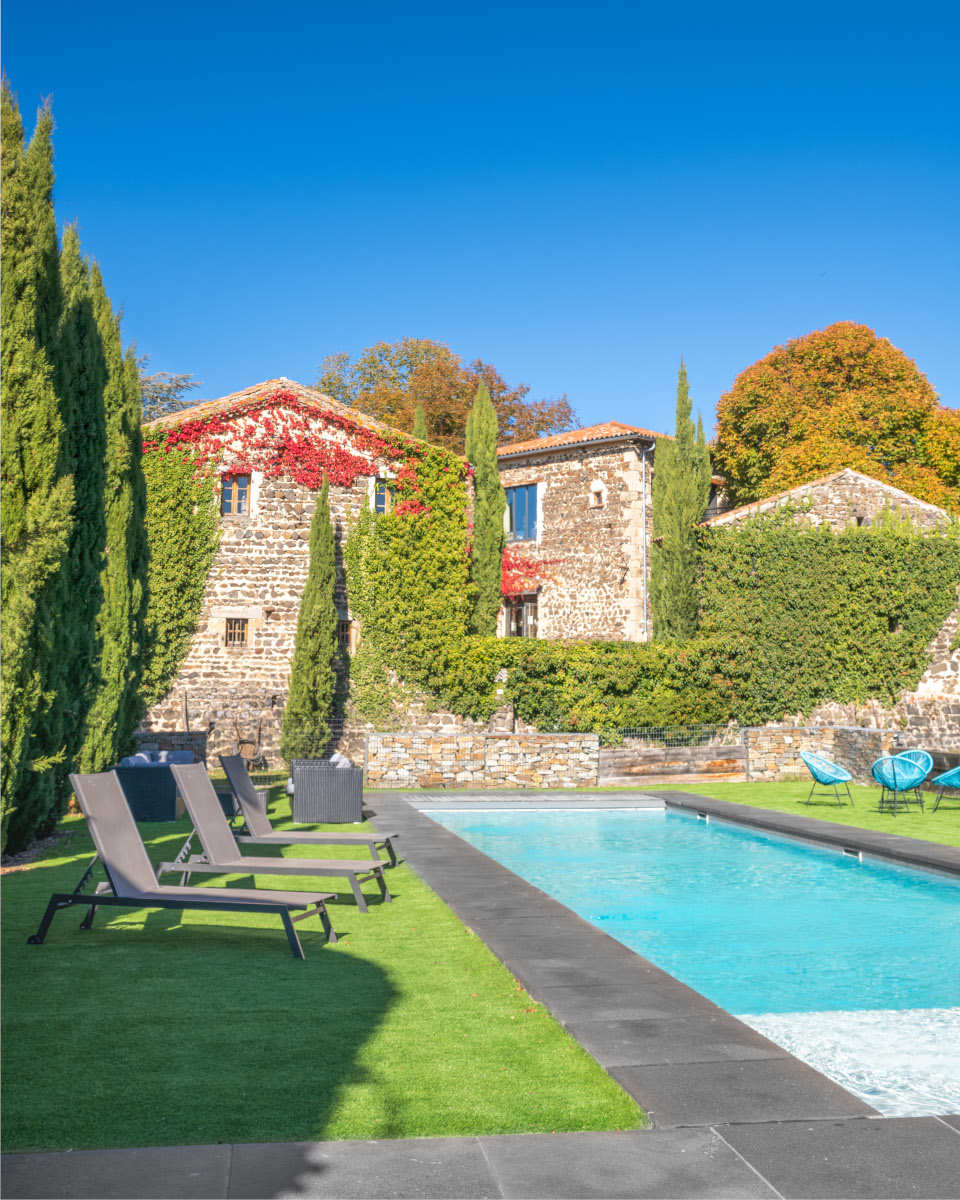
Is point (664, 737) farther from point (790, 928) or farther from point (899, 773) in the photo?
point (790, 928)

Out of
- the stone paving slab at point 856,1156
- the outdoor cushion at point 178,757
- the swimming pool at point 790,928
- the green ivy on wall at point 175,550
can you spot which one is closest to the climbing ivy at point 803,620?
the green ivy on wall at point 175,550

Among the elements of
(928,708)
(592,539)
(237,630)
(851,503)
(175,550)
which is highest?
(851,503)

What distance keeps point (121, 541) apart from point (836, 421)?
26.7 meters

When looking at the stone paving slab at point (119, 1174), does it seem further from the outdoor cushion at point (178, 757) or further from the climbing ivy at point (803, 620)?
the climbing ivy at point (803, 620)

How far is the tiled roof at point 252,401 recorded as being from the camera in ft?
72.6

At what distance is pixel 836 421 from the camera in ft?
113

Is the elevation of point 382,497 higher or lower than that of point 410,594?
higher

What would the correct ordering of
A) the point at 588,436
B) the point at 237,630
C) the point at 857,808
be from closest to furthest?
1. the point at 857,808
2. the point at 237,630
3. the point at 588,436

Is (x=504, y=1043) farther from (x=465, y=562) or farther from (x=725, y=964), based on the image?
(x=465, y=562)

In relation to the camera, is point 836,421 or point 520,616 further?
point 836,421

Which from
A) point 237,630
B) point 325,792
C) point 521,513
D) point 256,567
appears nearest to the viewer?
point 325,792

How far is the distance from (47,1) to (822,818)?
41.9ft

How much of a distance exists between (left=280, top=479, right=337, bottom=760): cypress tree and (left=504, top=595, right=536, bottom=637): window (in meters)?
10.1

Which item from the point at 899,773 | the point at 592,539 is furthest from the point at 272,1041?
the point at 592,539
